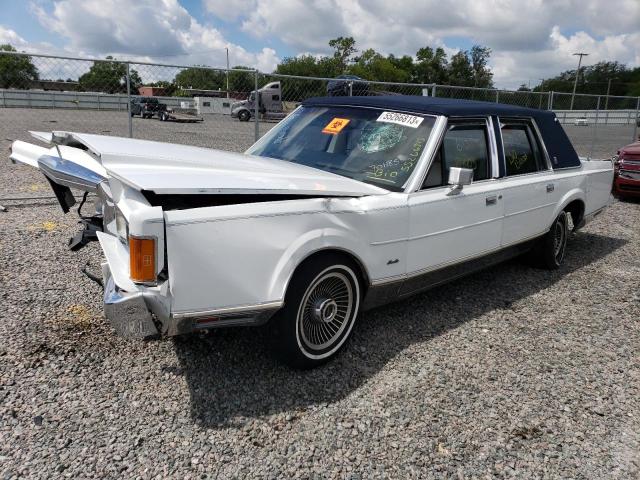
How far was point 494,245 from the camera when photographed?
13.9 feet

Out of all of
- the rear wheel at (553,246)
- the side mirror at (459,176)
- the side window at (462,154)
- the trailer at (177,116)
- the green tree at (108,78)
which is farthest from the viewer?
the trailer at (177,116)

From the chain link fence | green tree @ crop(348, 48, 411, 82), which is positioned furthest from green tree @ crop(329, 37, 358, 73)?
the chain link fence

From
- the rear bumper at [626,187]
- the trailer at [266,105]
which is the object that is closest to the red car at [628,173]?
the rear bumper at [626,187]

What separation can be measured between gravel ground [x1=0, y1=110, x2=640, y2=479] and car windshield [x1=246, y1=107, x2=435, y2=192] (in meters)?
1.17

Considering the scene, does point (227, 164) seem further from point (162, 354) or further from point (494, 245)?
point (494, 245)

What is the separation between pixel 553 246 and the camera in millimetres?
5156

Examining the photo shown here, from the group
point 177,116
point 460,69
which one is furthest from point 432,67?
point 177,116

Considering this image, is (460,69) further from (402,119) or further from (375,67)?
(402,119)

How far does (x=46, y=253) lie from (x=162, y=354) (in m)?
2.48

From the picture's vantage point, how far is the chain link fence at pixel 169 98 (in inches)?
293

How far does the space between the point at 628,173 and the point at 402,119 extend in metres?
7.47

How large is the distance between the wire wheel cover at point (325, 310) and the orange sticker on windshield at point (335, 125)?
1.36 metres

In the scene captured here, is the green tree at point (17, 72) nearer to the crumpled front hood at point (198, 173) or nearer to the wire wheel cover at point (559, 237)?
the crumpled front hood at point (198, 173)

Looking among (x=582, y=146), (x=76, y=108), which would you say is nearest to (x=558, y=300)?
(x=76, y=108)
